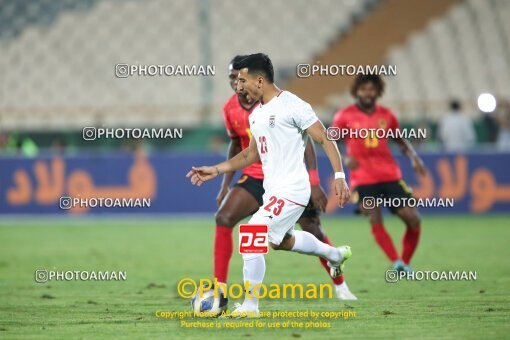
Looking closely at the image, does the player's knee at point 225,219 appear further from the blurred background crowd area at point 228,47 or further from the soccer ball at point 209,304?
the blurred background crowd area at point 228,47

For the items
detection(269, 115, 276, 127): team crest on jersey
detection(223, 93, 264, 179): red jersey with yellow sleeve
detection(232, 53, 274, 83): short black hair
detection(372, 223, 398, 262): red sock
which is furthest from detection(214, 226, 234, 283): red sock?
detection(372, 223, 398, 262): red sock

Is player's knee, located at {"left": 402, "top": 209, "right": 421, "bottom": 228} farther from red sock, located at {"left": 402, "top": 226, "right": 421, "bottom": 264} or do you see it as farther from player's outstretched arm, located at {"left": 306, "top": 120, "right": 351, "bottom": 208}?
player's outstretched arm, located at {"left": 306, "top": 120, "right": 351, "bottom": 208}

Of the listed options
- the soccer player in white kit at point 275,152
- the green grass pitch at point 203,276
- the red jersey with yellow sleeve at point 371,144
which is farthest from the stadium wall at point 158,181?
the soccer player in white kit at point 275,152

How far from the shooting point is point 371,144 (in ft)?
37.4

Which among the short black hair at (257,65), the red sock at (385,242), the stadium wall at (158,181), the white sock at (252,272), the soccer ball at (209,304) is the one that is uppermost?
the stadium wall at (158,181)

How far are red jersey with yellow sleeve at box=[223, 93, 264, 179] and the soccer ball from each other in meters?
1.39

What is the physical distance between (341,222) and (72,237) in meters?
Answer: 5.56

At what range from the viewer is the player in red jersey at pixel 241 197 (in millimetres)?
8836

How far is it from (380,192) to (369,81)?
1.29 meters

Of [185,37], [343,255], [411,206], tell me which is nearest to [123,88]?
[185,37]

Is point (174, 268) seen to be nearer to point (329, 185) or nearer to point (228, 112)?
point (228, 112)

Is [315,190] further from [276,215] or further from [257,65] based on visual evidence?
[257,65]

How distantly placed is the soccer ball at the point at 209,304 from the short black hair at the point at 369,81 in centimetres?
380

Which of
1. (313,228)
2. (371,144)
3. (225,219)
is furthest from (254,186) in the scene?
(371,144)
